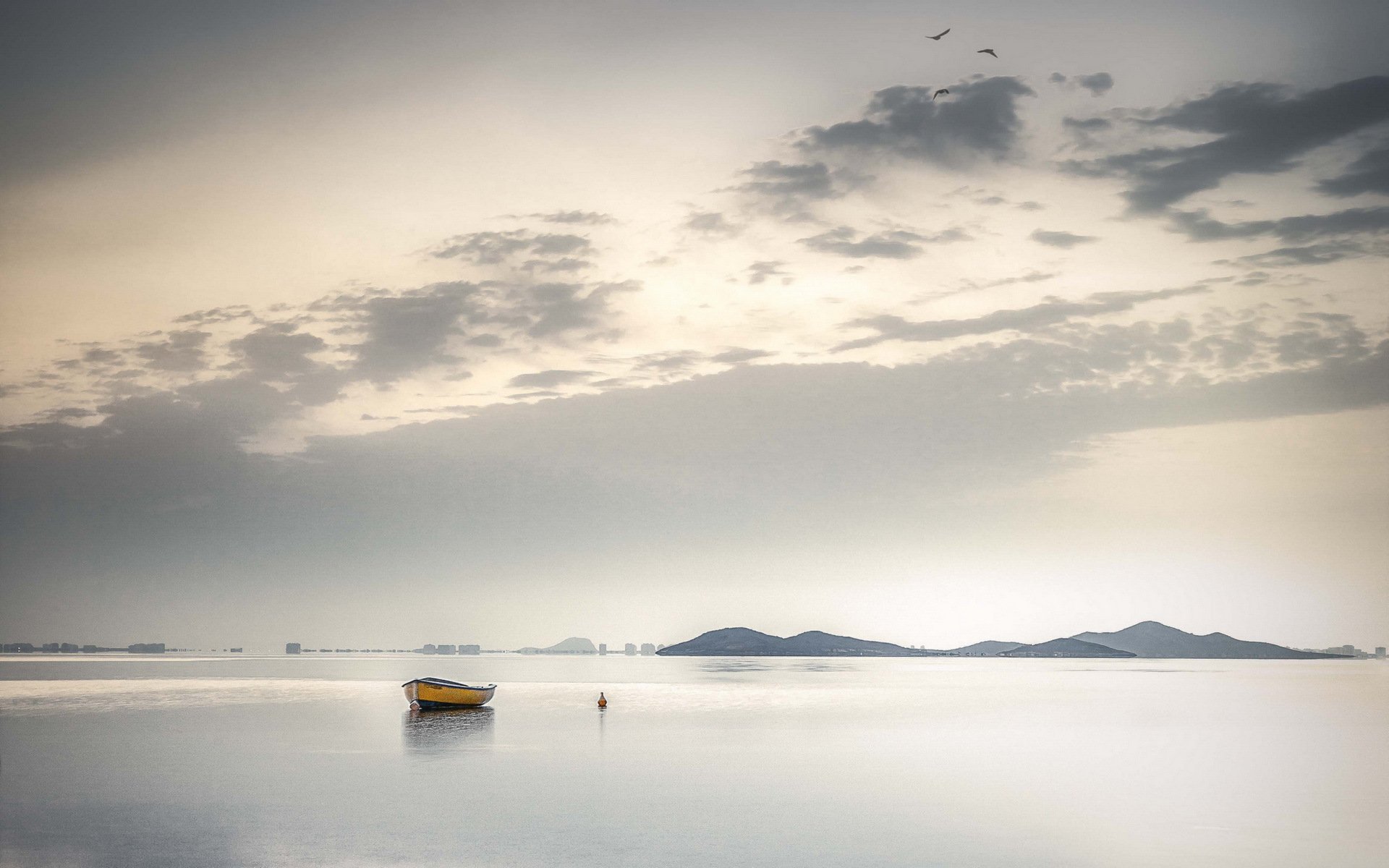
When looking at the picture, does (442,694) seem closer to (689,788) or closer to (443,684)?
(443,684)

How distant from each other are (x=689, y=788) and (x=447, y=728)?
108 ft

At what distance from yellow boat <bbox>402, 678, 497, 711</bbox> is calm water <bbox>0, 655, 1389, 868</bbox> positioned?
383 cm

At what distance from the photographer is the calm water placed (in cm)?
2756

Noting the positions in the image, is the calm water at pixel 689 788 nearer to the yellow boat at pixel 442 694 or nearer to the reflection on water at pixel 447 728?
the reflection on water at pixel 447 728

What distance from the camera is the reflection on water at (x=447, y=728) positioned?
5594 centimetres

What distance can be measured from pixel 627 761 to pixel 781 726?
832 inches

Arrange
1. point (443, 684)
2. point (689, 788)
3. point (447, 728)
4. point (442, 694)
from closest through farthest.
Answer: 1. point (689, 788)
2. point (447, 728)
3. point (442, 694)
4. point (443, 684)

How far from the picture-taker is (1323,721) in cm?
7656

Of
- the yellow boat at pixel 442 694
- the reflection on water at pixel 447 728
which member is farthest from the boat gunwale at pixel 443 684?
the reflection on water at pixel 447 728

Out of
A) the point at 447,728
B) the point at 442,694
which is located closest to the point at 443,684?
the point at 442,694

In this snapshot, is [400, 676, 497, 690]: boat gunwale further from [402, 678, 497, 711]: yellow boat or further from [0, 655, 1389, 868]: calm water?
[0, 655, 1389, 868]: calm water

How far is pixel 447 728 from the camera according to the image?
6712 centimetres

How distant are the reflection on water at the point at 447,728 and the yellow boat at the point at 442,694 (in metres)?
0.49

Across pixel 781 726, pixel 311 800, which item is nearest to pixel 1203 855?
pixel 311 800
